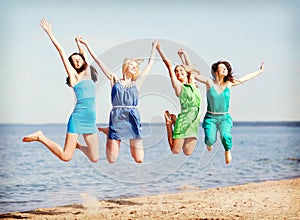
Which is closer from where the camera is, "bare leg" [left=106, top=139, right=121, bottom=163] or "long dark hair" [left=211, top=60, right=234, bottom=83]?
"bare leg" [left=106, top=139, right=121, bottom=163]

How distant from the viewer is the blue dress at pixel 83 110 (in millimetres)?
3865

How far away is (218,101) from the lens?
13.6 feet

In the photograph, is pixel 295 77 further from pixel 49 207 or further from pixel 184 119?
pixel 49 207

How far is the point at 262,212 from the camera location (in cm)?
421

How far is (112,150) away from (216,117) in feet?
2.72

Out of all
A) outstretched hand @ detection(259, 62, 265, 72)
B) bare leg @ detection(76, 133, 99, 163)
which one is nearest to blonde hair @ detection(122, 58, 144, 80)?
bare leg @ detection(76, 133, 99, 163)

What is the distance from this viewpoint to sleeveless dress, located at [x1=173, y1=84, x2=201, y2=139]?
4.05 m

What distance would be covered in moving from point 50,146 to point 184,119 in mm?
997

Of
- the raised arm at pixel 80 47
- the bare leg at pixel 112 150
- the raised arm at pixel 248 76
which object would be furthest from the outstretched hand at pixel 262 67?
the raised arm at pixel 80 47

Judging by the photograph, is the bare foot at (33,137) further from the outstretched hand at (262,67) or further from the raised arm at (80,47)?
the outstretched hand at (262,67)

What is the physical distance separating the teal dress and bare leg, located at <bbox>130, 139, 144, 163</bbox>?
51cm

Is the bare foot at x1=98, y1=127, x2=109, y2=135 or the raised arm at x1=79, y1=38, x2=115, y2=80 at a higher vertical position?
the raised arm at x1=79, y1=38, x2=115, y2=80

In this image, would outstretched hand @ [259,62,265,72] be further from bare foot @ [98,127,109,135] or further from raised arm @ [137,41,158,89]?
bare foot @ [98,127,109,135]

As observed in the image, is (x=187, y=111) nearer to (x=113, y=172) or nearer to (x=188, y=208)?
(x=113, y=172)
